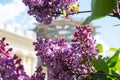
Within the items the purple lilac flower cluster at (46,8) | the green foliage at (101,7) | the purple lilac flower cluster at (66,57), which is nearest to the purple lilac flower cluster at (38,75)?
the purple lilac flower cluster at (66,57)

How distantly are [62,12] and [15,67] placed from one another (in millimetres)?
251

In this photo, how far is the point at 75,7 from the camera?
1.66 m

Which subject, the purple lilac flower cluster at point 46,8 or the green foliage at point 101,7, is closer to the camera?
the green foliage at point 101,7

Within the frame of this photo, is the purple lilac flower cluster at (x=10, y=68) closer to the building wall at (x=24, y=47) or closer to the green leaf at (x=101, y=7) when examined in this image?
the green leaf at (x=101, y=7)

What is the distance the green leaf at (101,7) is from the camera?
3.00ft

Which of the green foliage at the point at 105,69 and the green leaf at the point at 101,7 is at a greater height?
the green leaf at the point at 101,7

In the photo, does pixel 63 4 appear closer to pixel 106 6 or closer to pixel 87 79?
pixel 87 79

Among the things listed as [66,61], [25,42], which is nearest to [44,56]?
[66,61]

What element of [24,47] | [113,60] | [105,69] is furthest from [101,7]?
[24,47]

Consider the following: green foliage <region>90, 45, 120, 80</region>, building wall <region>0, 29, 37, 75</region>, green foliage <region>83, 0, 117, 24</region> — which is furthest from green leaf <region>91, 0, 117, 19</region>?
building wall <region>0, 29, 37, 75</region>

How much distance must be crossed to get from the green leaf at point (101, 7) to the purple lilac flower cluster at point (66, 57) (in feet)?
1.88

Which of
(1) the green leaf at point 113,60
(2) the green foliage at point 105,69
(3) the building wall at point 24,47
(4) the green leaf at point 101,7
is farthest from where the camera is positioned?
(3) the building wall at point 24,47

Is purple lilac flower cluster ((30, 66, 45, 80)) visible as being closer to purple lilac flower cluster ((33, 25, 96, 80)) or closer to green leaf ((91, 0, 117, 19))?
purple lilac flower cluster ((33, 25, 96, 80))

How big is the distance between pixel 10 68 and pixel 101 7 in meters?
0.63
